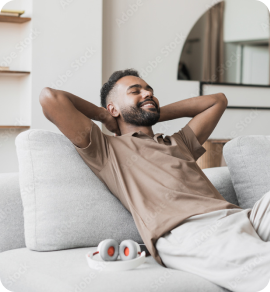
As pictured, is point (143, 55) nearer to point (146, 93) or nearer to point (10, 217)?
point (146, 93)

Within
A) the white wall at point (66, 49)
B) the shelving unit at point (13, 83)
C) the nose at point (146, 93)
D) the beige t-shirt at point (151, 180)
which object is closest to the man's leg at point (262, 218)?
the beige t-shirt at point (151, 180)

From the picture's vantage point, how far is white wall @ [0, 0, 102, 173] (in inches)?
123

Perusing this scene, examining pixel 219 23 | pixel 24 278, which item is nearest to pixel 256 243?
pixel 24 278

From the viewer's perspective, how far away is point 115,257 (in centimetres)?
130

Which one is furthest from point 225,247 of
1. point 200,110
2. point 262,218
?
point 200,110

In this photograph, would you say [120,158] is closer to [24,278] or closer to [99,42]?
[24,278]

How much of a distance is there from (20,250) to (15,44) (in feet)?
7.26

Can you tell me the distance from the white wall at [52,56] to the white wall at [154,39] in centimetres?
25

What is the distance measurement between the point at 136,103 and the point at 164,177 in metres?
0.46

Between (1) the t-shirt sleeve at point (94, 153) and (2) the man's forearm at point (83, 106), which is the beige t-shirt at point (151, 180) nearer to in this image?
(1) the t-shirt sleeve at point (94, 153)

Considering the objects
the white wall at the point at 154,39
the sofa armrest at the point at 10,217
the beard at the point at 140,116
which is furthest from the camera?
the white wall at the point at 154,39

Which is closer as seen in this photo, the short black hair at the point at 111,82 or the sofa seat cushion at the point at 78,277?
the sofa seat cushion at the point at 78,277

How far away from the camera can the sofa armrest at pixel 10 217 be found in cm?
153

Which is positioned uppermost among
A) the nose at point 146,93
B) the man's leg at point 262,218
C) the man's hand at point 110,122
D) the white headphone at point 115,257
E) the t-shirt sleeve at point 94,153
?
the nose at point 146,93
